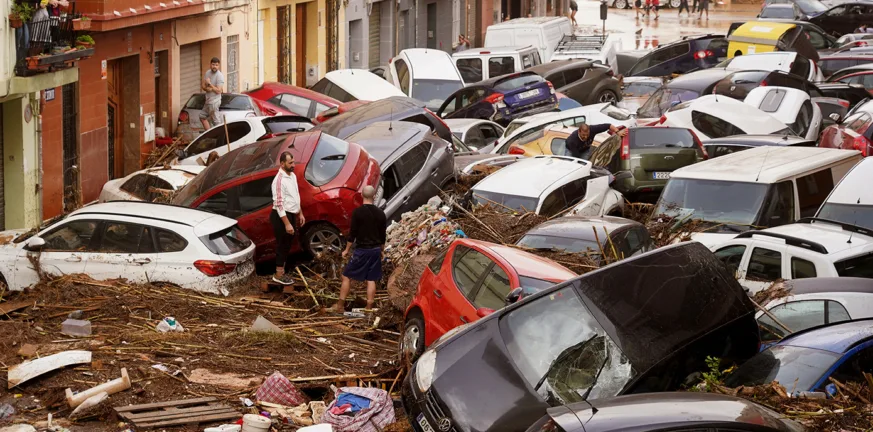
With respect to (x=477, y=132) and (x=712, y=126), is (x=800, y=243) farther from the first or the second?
(x=477, y=132)

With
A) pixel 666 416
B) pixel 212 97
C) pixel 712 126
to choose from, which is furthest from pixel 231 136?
pixel 666 416

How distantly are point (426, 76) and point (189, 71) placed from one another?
578cm

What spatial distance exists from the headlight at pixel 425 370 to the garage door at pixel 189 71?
64.0ft

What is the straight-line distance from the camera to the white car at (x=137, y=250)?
46.6ft

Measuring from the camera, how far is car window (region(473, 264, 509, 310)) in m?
10.9

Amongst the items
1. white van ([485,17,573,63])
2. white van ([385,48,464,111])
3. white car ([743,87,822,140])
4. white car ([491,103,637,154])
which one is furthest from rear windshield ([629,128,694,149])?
white van ([485,17,573,63])

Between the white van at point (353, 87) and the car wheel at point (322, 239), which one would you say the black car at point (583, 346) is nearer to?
the car wheel at point (322, 239)

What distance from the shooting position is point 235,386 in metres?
11.1

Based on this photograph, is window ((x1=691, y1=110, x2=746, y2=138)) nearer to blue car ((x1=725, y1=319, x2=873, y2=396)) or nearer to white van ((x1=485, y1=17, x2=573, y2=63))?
blue car ((x1=725, y1=319, x2=873, y2=396))

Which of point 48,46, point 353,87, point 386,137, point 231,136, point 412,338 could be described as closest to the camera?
point 412,338

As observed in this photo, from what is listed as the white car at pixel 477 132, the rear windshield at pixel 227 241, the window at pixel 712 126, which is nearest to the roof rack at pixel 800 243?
the rear windshield at pixel 227 241

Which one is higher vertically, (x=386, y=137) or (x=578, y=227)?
(x=386, y=137)

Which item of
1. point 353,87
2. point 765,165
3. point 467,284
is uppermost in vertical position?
point 353,87

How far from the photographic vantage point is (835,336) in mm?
9797
